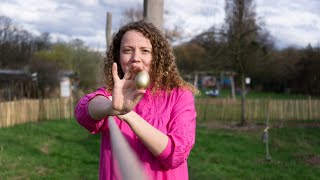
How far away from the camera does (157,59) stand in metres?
1.75

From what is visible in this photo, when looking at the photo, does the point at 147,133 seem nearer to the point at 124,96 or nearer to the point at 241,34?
the point at 124,96

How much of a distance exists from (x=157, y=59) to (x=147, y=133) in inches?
16.4

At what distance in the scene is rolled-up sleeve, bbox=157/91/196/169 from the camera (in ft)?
5.08

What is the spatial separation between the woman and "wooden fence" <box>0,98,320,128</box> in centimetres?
1866

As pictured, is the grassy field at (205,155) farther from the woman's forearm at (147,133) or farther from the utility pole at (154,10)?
the woman's forearm at (147,133)

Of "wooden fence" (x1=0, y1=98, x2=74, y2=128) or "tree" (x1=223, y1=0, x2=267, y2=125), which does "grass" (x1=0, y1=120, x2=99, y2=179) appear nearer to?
"wooden fence" (x1=0, y1=98, x2=74, y2=128)

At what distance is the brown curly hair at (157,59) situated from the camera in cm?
174

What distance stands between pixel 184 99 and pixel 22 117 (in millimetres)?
18804

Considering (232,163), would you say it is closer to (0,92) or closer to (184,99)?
(184,99)

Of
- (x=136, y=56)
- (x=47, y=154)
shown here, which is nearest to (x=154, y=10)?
(x=136, y=56)

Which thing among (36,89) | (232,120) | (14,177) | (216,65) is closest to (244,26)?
(216,65)

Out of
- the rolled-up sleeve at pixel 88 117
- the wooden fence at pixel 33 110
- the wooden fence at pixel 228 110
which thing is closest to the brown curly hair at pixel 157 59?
the rolled-up sleeve at pixel 88 117

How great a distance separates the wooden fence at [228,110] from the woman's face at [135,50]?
61.5 feet

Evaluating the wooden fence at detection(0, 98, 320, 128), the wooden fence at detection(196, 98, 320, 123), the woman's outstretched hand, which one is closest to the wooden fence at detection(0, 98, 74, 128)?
the wooden fence at detection(0, 98, 320, 128)
